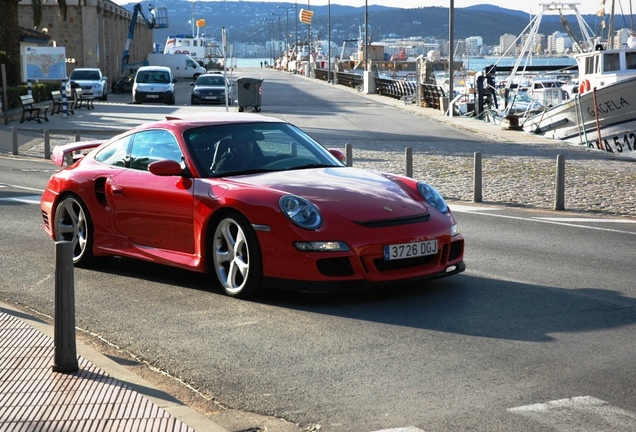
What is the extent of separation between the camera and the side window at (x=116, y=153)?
10117 millimetres

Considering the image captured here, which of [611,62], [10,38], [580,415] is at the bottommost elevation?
[580,415]

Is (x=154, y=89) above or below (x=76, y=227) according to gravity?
below

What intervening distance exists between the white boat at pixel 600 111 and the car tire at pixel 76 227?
24.9m

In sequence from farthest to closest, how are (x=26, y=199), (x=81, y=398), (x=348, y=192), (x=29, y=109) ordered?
(x=29, y=109)
(x=26, y=199)
(x=348, y=192)
(x=81, y=398)

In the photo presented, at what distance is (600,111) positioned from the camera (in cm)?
3347

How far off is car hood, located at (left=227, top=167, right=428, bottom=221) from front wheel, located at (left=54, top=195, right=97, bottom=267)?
196 cm

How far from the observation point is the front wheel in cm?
1023

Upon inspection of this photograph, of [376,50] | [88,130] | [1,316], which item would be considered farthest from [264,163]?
[376,50]

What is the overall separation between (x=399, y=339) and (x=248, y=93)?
38.3 meters

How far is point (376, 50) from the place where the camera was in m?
180

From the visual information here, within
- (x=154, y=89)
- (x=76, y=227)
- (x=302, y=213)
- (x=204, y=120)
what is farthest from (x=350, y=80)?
(x=302, y=213)

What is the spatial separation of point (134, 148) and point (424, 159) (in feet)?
51.0

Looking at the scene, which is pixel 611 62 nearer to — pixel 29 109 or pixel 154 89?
pixel 29 109

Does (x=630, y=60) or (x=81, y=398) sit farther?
(x=630, y=60)
